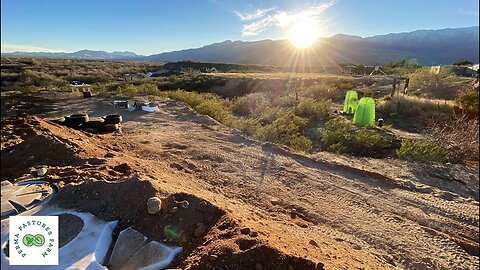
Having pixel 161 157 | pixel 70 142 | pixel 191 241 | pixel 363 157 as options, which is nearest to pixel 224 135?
pixel 161 157

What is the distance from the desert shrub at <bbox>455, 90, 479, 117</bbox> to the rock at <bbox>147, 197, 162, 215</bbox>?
511 inches

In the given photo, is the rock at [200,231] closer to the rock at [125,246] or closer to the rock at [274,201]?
the rock at [125,246]

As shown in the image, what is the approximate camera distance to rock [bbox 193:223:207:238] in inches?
127

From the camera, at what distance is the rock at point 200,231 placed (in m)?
3.23

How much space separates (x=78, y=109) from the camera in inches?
507

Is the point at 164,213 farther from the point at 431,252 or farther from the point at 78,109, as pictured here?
the point at 78,109

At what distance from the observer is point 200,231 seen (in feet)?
10.7

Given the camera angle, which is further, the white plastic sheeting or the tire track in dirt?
the tire track in dirt

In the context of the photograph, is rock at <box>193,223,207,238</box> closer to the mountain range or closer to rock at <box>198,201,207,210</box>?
rock at <box>198,201,207,210</box>

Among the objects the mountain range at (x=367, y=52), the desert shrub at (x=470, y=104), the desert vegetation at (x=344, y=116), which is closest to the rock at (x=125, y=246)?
the desert vegetation at (x=344, y=116)

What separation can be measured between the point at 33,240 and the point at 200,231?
1.43m

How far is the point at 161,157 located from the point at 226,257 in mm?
3937

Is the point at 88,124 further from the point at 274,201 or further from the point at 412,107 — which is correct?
the point at 412,107

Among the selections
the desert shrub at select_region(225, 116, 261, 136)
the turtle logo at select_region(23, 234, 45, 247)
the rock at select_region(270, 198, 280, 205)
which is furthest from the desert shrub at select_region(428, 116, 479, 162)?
the turtle logo at select_region(23, 234, 45, 247)
